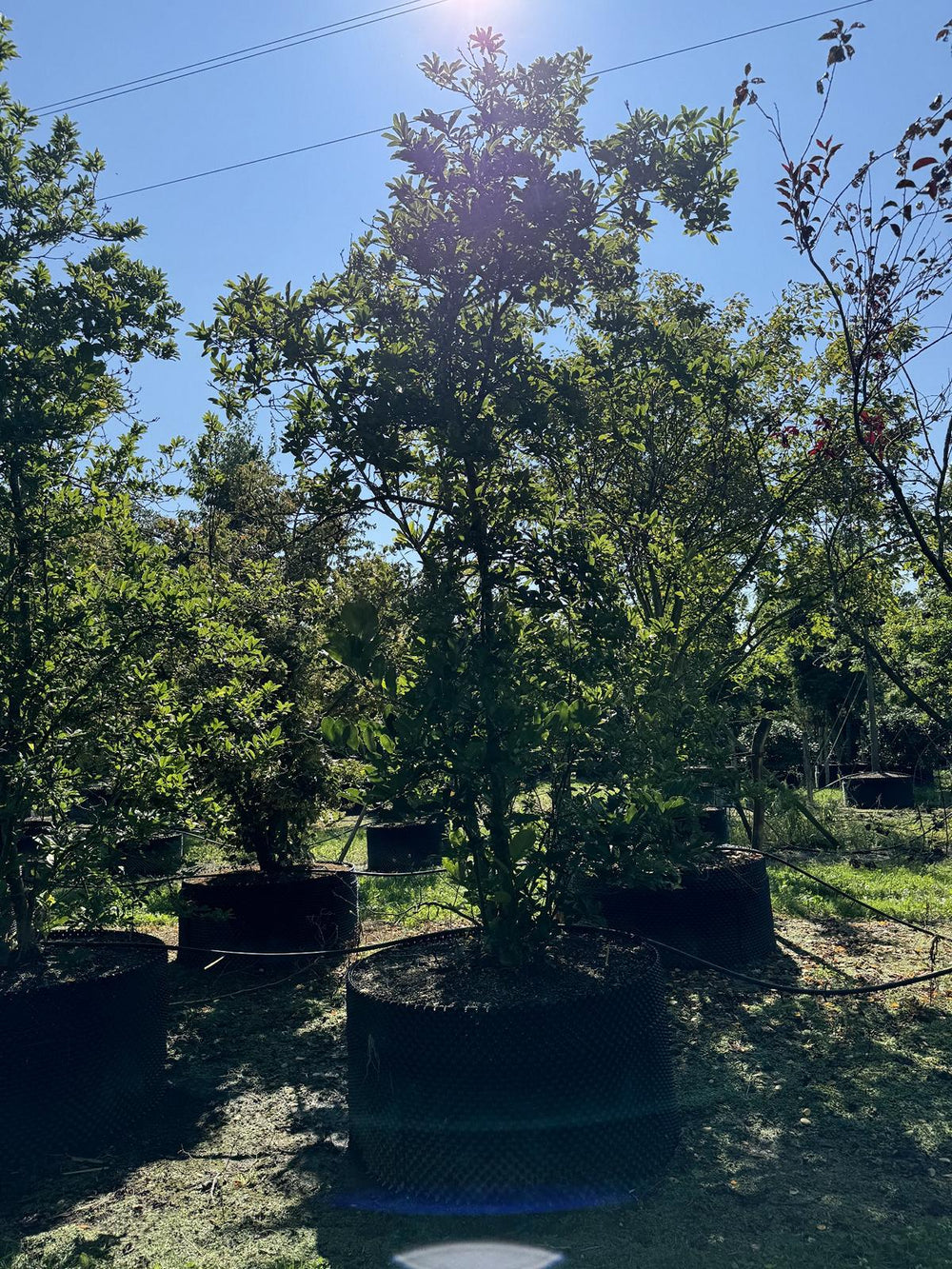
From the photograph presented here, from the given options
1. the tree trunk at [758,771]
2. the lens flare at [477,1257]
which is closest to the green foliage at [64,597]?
the lens flare at [477,1257]

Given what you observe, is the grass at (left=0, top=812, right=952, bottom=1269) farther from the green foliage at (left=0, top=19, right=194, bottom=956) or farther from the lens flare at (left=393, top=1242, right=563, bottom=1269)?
the green foliage at (left=0, top=19, right=194, bottom=956)

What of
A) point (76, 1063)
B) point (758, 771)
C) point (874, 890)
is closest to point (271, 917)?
point (76, 1063)

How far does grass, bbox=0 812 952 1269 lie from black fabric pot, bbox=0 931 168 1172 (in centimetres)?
13

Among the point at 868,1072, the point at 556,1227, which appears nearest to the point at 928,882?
the point at 868,1072

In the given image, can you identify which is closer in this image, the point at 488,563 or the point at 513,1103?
the point at 513,1103

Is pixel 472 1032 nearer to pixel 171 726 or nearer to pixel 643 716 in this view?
pixel 643 716

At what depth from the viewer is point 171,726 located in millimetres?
4383

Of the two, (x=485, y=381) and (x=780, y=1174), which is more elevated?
(x=485, y=381)

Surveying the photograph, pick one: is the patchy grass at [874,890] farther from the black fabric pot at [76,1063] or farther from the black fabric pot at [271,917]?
the black fabric pot at [76,1063]

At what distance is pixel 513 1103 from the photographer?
10.2 ft

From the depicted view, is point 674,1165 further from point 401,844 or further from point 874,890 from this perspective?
point 401,844

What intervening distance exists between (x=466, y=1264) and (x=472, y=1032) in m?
0.65

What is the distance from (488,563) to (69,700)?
1.95 meters

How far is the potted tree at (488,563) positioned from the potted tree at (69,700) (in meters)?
0.95
